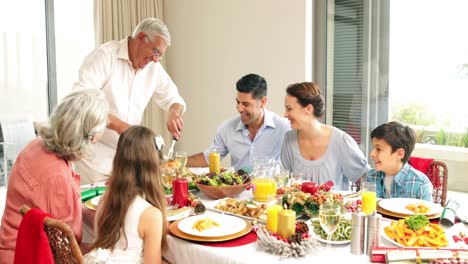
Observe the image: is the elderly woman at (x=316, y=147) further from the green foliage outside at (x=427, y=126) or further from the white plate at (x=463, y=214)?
the green foliage outside at (x=427, y=126)

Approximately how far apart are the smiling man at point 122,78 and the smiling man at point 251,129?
33 centimetres

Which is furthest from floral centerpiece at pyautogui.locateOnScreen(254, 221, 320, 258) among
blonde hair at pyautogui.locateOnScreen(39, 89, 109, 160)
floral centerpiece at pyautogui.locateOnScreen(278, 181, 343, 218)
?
blonde hair at pyautogui.locateOnScreen(39, 89, 109, 160)

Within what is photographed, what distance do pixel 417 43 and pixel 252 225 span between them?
7.57 ft

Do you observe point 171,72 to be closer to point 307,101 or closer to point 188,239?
point 307,101

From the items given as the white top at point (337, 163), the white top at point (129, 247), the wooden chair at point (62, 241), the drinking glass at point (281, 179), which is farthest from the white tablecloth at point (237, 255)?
the white top at point (337, 163)

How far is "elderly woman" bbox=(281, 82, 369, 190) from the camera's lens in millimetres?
2633

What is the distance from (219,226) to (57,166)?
637 mm

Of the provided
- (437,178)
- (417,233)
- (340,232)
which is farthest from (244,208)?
(437,178)

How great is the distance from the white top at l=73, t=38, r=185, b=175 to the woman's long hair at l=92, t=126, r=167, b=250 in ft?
4.18

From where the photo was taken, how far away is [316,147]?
2.70 metres

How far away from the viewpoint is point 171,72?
4.92 metres

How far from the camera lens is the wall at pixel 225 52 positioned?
3873 millimetres

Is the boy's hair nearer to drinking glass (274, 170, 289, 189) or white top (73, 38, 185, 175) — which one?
drinking glass (274, 170, 289, 189)

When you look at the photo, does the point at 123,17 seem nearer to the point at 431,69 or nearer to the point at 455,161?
the point at 431,69
